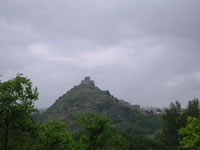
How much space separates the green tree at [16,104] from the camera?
12547 millimetres

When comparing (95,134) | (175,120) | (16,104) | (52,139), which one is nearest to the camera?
(16,104)

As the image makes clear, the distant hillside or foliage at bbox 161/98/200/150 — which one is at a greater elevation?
the distant hillside

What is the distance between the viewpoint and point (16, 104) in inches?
503

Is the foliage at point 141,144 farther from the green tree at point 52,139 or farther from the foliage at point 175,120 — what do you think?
the green tree at point 52,139

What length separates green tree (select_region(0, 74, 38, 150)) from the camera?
12.5 meters

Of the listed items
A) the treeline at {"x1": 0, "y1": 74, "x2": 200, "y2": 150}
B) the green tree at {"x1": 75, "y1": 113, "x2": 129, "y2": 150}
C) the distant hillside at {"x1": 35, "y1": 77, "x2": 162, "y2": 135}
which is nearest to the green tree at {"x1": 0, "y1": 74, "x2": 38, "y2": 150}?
the treeline at {"x1": 0, "y1": 74, "x2": 200, "y2": 150}

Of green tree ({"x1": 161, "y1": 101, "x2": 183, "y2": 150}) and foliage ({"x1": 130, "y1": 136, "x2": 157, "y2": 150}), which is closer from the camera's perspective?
green tree ({"x1": 161, "y1": 101, "x2": 183, "y2": 150})

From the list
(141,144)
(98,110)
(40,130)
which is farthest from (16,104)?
(98,110)

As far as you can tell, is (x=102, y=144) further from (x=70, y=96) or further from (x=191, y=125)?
(x=70, y=96)

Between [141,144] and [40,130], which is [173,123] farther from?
[40,130]

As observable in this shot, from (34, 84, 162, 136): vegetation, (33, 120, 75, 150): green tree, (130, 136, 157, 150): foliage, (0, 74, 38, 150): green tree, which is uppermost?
(34, 84, 162, 136): vegetation

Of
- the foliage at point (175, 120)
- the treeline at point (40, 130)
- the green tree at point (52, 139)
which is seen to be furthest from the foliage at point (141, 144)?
the green tree at point (52, 139)

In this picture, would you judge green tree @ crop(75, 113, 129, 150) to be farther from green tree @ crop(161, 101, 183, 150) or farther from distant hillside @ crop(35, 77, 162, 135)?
distant hillside @ crop(35, 77, 162, 135)

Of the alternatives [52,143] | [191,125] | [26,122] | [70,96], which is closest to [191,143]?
[191,125]
